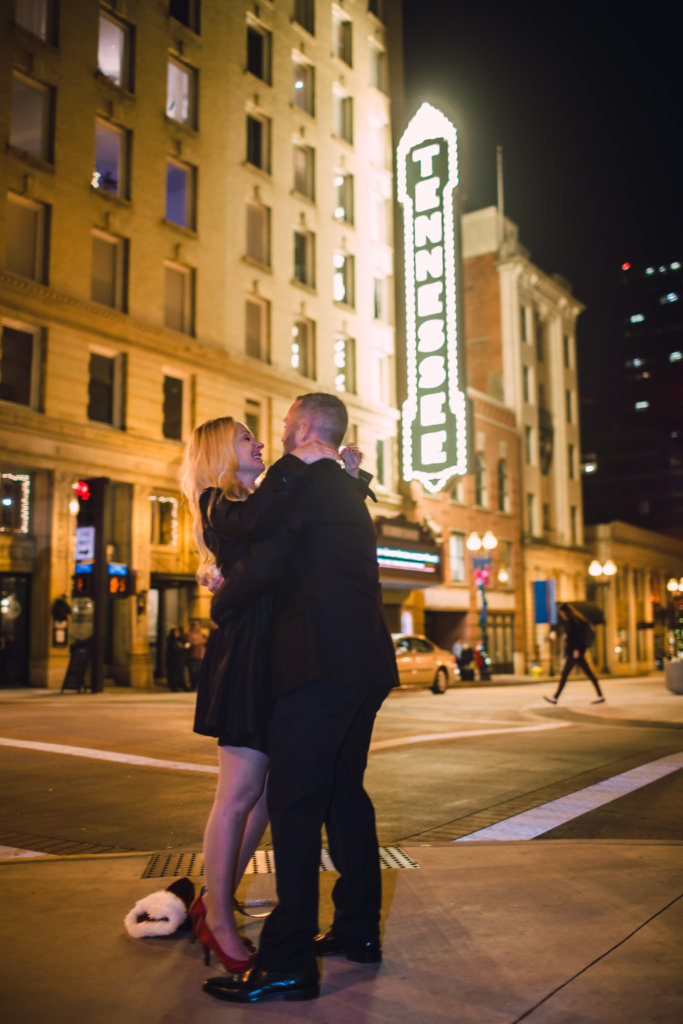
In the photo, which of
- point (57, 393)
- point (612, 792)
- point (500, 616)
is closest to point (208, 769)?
point (612, 792)

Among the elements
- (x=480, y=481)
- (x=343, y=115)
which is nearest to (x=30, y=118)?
(x=343, y=115)

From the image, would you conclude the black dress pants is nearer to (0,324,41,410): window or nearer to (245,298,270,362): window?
(0,324,41,410): window

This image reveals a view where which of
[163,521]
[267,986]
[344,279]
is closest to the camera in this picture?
[267,986]

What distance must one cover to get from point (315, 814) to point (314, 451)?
1261 mm

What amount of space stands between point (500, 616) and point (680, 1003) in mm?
40255

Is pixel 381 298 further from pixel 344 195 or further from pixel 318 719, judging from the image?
pixel 318 719

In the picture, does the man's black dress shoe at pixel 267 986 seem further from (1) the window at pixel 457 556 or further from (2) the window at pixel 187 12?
(1) the window at pixel 457 556

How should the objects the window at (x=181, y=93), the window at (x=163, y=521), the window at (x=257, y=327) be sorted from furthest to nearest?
1. the window at (x=257, y=327)
2. the window at (x=181, y=93)
3. the window at (x=163, y=521)

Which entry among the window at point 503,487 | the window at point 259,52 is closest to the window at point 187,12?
the window at point 259,52

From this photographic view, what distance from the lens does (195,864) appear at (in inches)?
171

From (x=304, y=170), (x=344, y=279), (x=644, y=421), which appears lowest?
(x=344, y=279)

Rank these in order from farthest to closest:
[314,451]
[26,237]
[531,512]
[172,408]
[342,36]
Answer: [531,512] < [342,36] < [172,408] < [26,237] < [314,451]

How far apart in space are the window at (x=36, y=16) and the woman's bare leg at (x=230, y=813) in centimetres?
2492

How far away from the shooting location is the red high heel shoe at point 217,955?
114 inches
